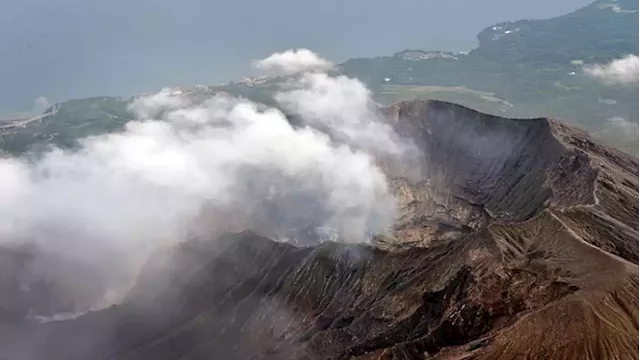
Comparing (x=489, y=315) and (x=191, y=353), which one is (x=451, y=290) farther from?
(x=191, y=353)

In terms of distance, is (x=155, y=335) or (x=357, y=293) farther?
(x=155, y=335)

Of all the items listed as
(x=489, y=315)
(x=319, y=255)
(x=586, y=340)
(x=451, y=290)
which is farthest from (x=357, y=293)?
(x=586, y=340)

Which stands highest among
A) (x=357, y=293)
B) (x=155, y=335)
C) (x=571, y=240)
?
(x=571, y=240)

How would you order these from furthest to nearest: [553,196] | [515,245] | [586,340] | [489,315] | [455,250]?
[553,196] < [455,250] < [515,245] < [489,315] < [586,340]

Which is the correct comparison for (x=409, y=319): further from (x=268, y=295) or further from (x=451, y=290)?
(x=268, y=295)

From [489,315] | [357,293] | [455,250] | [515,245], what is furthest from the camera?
[357,293]

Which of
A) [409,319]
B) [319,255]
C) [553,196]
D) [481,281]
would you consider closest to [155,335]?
[319,255]

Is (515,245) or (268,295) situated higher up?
(515,245)
